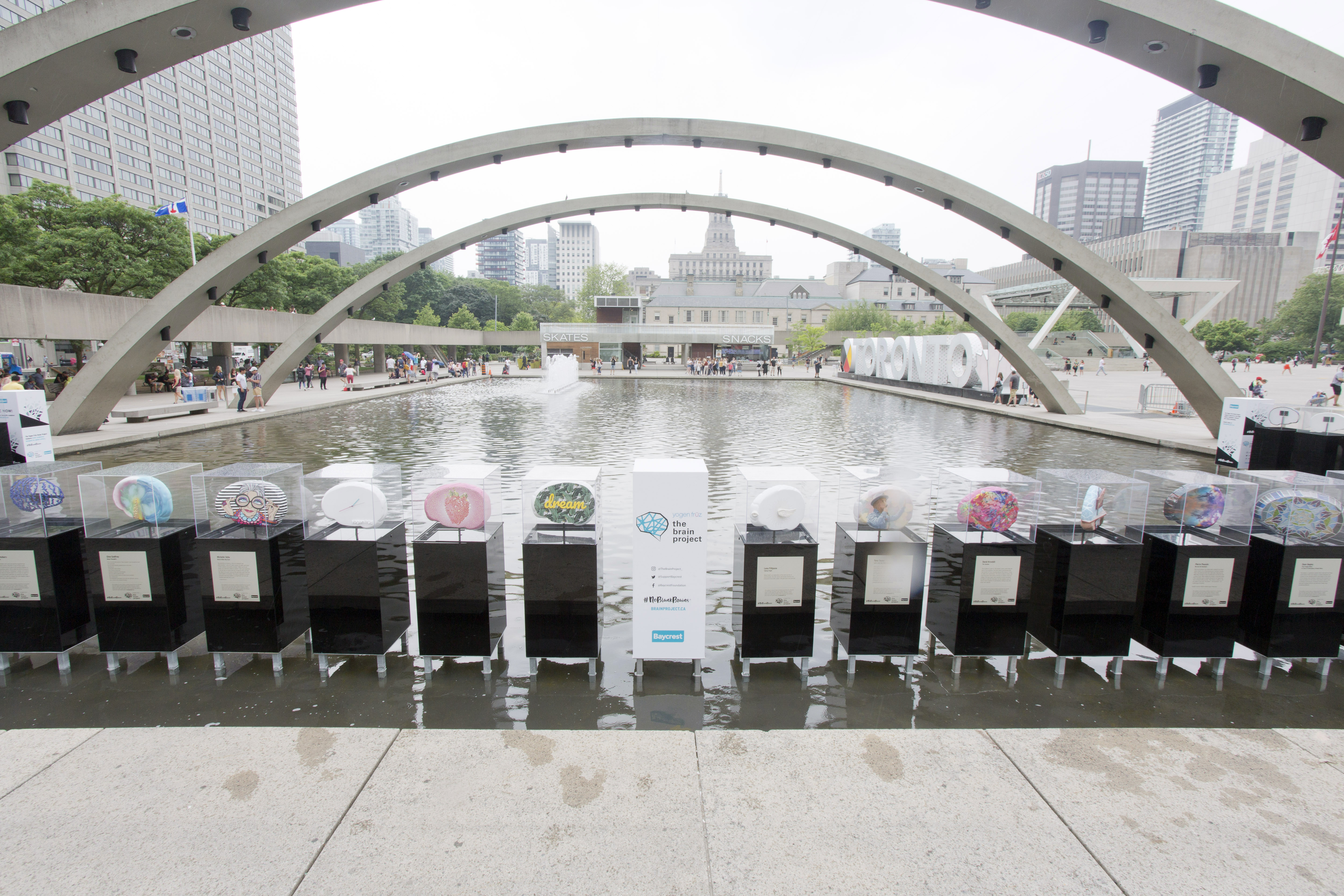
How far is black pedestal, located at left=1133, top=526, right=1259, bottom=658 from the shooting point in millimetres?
4684

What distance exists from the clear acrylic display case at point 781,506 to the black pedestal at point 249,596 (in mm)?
3310

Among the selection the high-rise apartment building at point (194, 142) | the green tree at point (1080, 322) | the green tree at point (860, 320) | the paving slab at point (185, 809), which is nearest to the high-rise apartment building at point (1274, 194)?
the green tree at point (1080, 322)

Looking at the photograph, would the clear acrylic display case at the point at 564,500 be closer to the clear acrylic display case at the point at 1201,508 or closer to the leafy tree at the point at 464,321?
the clear acrylic display case at the point at 1201,508

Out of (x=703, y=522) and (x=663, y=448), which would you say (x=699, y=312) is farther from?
(x=703, y=522)

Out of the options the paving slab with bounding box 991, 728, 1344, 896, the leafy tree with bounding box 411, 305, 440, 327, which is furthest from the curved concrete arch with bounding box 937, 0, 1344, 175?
the leafy tree with bounding box 411, 305, 440, 327

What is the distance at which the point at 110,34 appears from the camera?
27.9ft

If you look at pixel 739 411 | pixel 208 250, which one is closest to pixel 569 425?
pixel 739 411

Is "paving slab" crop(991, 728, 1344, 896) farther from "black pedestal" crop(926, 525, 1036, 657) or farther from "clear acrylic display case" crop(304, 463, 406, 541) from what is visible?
"clear acrylic display case" crop(304, 463, 406, 541)

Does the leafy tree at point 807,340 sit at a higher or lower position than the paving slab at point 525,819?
higher

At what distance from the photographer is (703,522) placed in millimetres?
4469

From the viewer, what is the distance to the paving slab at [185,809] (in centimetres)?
293

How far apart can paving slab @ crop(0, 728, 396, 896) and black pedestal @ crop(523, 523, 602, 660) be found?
117 cm

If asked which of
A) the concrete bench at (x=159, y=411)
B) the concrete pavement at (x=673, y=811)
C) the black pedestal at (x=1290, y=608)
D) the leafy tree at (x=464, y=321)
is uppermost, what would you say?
the leafy tree at (x=464, y=321)

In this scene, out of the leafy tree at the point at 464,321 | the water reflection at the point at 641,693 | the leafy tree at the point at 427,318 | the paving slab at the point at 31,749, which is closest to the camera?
the paving slab at the point at 31,749
